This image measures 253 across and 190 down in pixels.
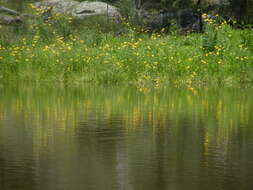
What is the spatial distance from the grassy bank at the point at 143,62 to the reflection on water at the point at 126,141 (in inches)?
111

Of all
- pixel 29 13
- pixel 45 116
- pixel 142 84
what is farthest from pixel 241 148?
pixel 29 13

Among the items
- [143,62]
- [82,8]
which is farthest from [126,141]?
[82,8]

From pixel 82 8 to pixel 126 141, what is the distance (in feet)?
70.4

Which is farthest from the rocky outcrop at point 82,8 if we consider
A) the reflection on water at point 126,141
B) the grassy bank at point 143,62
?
the reflection on water at point 126,141

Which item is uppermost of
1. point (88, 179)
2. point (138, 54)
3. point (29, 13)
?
point (29, 13)

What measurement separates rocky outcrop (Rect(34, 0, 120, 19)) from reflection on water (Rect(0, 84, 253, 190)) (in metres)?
15.6

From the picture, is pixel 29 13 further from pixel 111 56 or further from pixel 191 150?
pixel 191 150

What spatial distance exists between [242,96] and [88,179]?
6900 millimetres

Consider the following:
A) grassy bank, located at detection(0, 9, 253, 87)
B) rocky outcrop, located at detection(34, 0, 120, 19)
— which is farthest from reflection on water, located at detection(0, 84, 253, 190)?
rocky outcrop, located at detection(34, 0, 120, 19)

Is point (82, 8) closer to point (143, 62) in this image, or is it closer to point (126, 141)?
point (143, 62)

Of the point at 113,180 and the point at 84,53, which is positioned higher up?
the point at 84,53

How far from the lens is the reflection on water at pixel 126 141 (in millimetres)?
5512

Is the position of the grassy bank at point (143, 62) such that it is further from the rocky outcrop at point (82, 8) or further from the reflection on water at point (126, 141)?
the rocky outcrop at point (82, 8)

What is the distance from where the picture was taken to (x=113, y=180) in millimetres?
5484
